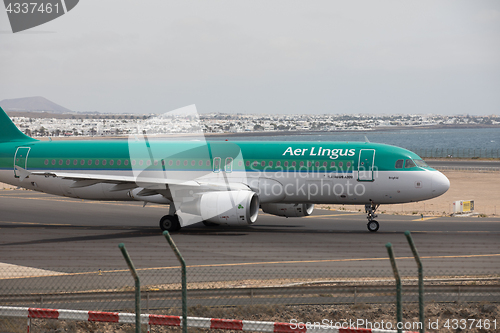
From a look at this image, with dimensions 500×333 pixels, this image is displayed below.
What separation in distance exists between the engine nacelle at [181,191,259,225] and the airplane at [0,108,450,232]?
0.16 feet

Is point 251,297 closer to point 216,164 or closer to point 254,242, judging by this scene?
point 254,242

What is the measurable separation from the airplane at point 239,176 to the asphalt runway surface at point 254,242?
1.60m

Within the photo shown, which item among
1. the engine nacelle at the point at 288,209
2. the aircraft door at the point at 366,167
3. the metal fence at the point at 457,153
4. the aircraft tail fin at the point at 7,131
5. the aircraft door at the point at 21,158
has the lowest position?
the metal fence at the point at 457,153

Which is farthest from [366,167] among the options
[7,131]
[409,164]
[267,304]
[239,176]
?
[7,131]

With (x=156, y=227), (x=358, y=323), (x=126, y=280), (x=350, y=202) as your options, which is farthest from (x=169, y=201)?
(x=358, y=323)

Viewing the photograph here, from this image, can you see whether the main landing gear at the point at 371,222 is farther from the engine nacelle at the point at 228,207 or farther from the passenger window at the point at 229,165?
the passenger window at the point at 229,165

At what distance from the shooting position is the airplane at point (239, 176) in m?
27.9

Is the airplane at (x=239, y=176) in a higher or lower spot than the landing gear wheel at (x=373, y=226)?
higher

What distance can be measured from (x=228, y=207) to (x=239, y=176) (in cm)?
324

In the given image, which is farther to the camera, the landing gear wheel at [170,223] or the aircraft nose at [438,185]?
the landing gear wheel at [170,223]

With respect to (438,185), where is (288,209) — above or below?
below

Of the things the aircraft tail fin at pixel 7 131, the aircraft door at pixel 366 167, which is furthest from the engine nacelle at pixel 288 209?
the aircraft tail fin at pixel 7 131

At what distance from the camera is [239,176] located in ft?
97.2

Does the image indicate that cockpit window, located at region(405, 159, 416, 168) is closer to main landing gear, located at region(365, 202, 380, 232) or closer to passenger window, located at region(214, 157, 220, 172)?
main landing gear, located at region(365, 202, 380, 232)
